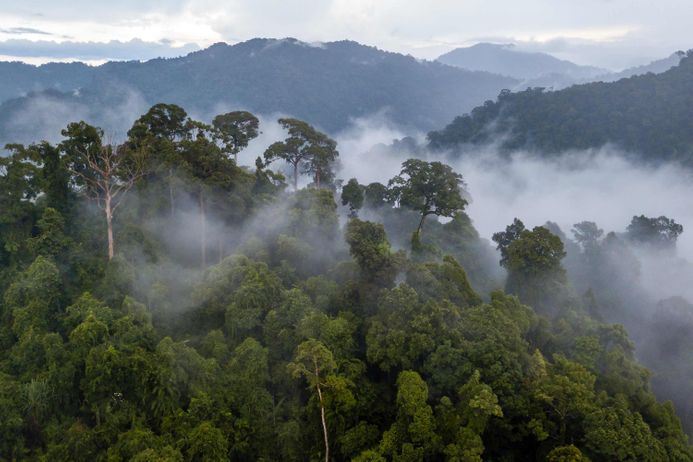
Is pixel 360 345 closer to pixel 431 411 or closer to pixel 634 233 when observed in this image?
pixel 431 411

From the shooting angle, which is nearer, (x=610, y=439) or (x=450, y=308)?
(x=610, y=439)

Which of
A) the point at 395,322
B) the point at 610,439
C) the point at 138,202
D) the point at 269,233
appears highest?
the point at 138,202

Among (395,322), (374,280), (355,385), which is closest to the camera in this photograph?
(355,385)

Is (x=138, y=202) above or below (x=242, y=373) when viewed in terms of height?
above

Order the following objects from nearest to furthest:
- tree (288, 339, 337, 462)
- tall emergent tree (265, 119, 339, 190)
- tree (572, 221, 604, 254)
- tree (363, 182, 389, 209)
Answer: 1. tree (288, 339, 337, 462)
2. tall emergent tree (265, 119, 339, 190)
3. tree (363, 182, 389, 209)
4. tree (572, 221, 604, 254)

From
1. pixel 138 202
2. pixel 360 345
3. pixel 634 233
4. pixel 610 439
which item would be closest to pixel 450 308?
pixel 360 345

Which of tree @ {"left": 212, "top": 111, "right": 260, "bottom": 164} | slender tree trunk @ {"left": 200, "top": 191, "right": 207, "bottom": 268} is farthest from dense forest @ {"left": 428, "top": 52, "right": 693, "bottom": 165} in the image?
slender tree trunk @ {"left": 200, "top": 191, "right": 207, "bottom": 268}

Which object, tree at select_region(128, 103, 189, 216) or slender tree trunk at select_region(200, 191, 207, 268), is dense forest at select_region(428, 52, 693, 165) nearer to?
tree at select_region(128, 103, 189, 216)
